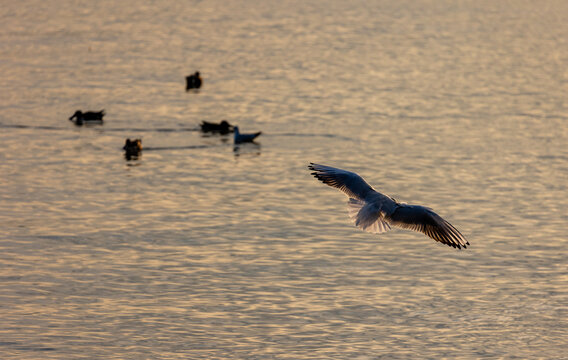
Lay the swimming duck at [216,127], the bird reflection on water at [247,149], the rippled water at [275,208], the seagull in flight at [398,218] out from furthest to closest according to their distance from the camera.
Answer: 1. the swimming duck at [216,127]
2. the bird reflection on water at [247,149]
3. the rippled water at [275,208]
4. the seagull in flight at [398,218]

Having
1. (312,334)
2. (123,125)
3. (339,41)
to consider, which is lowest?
(312,334)

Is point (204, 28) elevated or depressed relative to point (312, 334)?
elevated

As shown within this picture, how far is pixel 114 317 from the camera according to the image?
798 inches

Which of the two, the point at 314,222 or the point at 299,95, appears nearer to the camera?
the point at 314,222

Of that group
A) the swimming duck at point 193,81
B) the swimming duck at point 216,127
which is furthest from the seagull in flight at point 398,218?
the swimming duck at point 193,81

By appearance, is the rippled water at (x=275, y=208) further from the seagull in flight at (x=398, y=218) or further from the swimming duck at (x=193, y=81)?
the seagull in flight at (x=398, y=218)

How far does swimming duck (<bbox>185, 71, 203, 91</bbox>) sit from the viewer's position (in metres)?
→ 50.4

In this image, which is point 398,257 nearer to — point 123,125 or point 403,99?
point 123,125

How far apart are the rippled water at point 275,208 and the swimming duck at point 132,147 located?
0.42 meters

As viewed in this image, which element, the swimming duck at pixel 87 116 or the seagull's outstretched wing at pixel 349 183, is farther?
the swimming duck at pixel 87 116

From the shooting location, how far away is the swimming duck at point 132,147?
115ft

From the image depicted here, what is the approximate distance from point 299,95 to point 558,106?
36.9 feet

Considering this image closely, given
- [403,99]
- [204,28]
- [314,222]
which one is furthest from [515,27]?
[314,222]

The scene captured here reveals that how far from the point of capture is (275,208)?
28.8m
